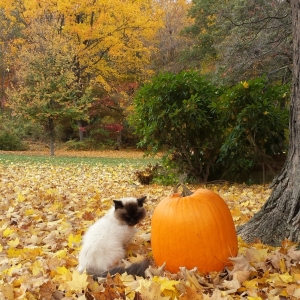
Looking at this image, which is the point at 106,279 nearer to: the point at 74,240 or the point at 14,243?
the point at 74,240

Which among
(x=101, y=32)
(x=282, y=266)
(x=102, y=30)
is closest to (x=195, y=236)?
(x=282, y=266)

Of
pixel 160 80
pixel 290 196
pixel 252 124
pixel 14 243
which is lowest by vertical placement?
pixel 14 243

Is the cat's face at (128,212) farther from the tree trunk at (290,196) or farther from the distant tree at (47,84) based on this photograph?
the distant tree at (47,84)

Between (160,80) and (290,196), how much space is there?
16.4ft

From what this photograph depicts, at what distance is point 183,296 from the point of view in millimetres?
2264

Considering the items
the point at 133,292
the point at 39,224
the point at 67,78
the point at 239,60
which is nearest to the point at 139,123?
the point at 39,224

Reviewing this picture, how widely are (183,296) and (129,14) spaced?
79.3 ft

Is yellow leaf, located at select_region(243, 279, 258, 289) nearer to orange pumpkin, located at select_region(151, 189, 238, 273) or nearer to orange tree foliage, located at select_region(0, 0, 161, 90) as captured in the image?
orange pumpkin, located at select_region(151, 189, 238, 273)

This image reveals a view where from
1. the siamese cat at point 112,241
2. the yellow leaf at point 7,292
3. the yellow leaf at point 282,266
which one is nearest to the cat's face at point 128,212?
the siamese cat at point 112,241

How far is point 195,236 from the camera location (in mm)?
2799

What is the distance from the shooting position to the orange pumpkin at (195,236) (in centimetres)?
280

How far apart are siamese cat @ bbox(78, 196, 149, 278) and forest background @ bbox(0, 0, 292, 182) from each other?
4.31 metres

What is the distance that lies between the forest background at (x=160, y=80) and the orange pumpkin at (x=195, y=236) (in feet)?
14.3

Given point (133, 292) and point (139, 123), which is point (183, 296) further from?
point (139, 123)
